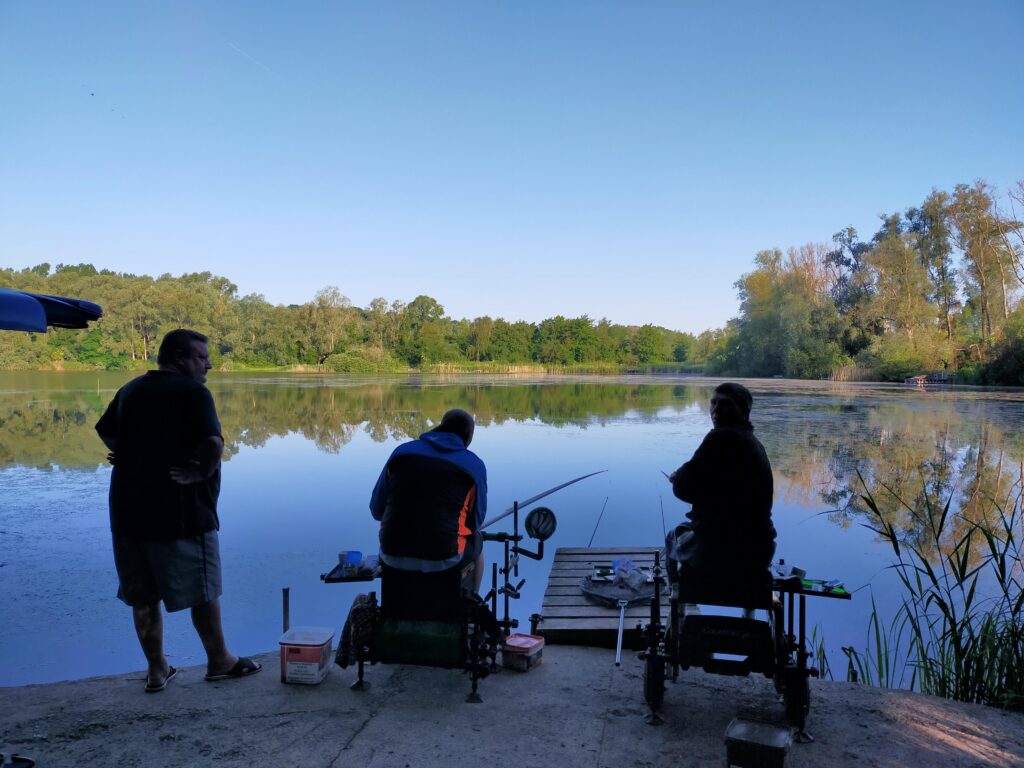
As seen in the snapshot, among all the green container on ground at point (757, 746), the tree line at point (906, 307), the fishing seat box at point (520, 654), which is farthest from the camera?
the tree line at point (906, 307)

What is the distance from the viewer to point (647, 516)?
7.29 meters

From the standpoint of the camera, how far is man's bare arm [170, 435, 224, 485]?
2.53m

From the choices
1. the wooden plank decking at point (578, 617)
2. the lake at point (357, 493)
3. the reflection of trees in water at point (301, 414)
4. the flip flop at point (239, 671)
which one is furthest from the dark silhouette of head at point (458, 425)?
the reflection of trees in water at point (301, 414)

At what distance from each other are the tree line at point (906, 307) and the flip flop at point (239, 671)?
33.0m

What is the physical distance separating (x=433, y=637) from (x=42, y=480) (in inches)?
310

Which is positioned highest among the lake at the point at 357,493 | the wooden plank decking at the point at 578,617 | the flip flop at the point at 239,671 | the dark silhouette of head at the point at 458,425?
the dark silhouette of head at the point at 458,425

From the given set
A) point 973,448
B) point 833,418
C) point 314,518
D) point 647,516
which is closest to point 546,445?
point 647,516

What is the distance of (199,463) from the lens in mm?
2551

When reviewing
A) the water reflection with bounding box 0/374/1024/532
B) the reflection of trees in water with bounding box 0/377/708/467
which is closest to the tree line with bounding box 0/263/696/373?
the reflection of trees in water with bounding box 0/377/708/467

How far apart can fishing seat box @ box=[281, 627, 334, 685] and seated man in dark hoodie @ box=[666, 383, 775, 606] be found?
1.42 m

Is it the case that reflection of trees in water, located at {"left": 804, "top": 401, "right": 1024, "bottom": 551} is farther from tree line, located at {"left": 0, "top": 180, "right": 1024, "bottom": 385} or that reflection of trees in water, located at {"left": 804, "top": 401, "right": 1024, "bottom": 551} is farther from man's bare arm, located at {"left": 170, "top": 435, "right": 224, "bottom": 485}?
tree line, located at {"left": 0, "top": 180, "right": 1024, "bottom": 385}

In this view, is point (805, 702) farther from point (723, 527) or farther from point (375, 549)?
point (375, 549)

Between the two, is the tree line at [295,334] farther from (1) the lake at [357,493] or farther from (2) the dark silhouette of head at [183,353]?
(2) the dark silhouette of head at [183,353]

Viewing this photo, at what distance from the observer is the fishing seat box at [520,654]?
9.64 ft
